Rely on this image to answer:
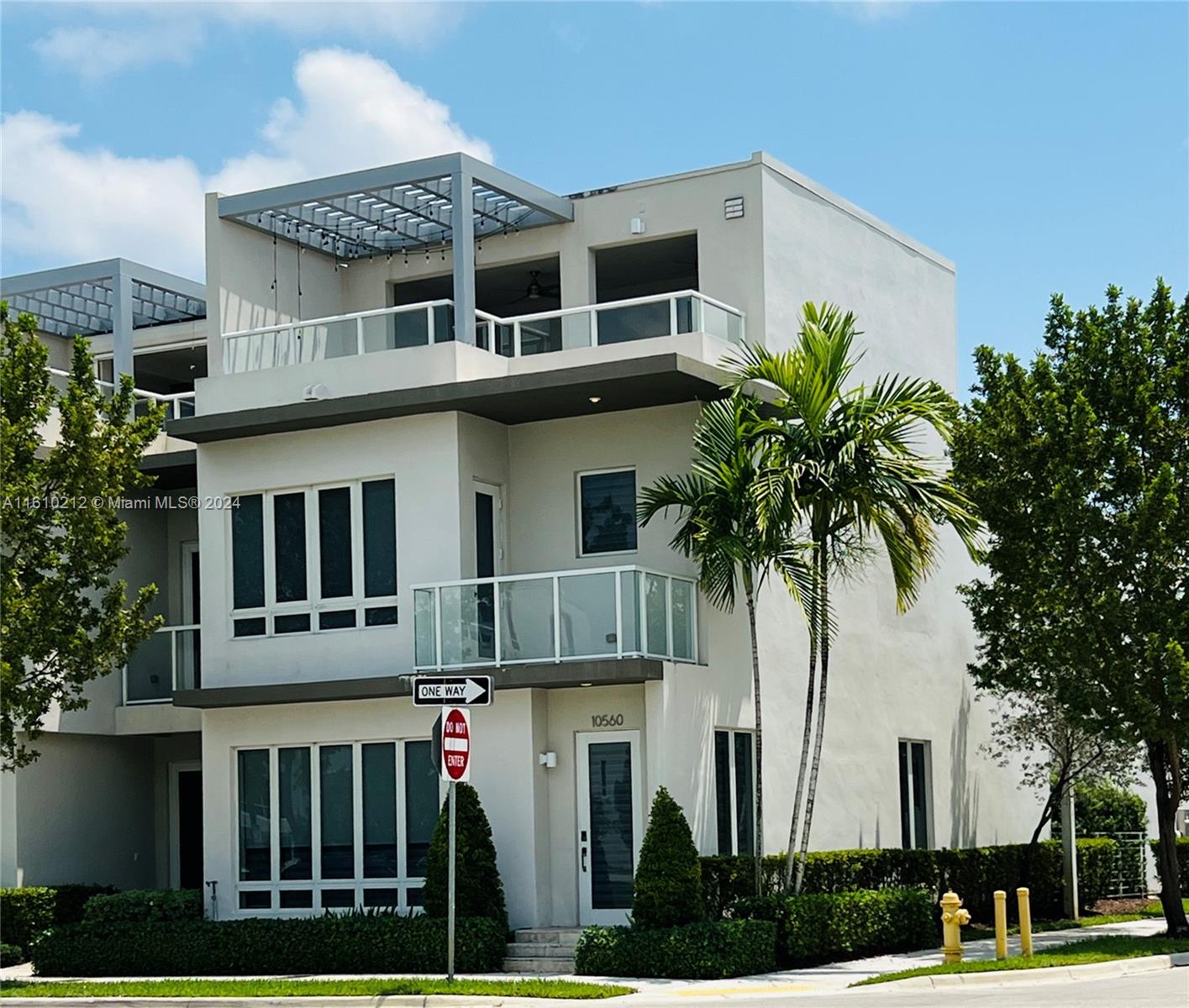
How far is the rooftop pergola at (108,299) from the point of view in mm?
28469

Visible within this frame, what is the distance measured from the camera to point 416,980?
19.4 metres

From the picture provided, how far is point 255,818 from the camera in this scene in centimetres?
2483

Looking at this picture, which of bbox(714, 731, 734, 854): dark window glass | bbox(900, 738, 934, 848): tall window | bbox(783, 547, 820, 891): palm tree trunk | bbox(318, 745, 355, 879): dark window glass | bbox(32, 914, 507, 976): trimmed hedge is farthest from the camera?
bbox(900, 738, 934, 848): tall window

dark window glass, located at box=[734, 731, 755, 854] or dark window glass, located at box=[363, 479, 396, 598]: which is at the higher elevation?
dark window glass, located at box=[363, 479, 396, 598]

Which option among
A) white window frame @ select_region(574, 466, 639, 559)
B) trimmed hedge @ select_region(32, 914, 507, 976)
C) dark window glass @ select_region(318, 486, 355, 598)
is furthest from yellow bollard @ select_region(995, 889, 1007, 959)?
dark window glass @ select_region(318, 486, 355, 598)

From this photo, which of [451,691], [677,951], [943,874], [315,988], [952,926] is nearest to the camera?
[451,691]

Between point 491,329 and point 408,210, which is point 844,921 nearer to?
point 491,329

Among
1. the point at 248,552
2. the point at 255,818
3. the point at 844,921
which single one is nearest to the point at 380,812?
the point at 255,818

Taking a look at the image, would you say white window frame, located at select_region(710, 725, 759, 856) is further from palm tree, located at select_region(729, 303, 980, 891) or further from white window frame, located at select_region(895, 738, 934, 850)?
white window frame, located at select_region(895, 738, 934, 850)

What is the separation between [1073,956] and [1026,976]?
1506 mm

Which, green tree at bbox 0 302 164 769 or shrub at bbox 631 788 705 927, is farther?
green tree at bbox 0 302 164 769

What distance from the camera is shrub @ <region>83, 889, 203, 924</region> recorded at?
23.9m

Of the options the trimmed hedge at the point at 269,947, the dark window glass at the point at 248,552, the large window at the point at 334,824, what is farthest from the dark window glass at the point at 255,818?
the dark window glass at the point at 248,552

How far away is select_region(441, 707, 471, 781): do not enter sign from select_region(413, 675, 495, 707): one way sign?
0.11 metres
